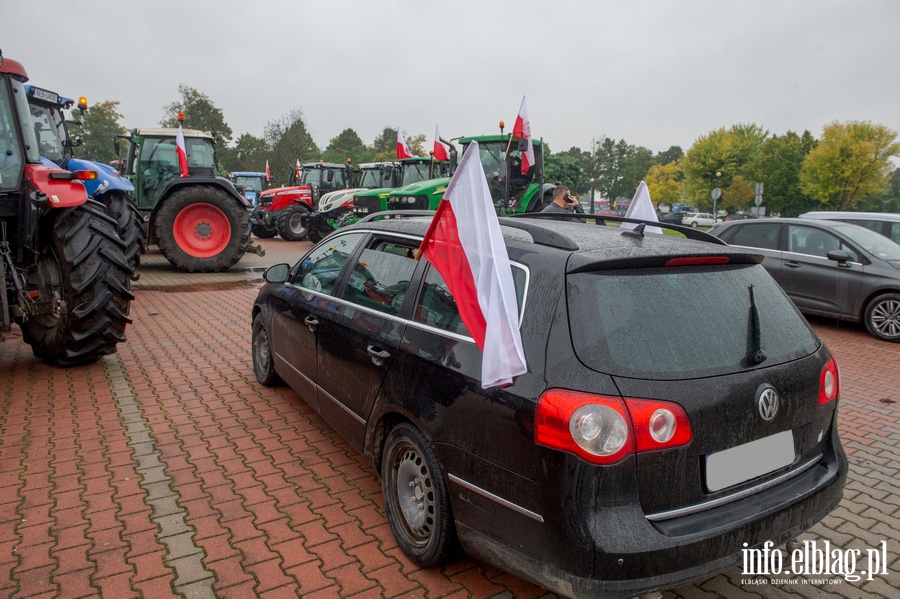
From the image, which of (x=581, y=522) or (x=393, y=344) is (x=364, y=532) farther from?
(x=581, y=522)

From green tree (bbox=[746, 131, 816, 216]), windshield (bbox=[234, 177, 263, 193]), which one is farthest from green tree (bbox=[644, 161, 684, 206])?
windshield (bbox=[234, 177, 263, 193])

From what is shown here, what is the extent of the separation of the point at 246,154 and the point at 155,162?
188ft

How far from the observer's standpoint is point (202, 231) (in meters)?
12.2

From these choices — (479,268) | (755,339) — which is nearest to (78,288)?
(479,268)

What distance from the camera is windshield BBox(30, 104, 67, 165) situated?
8.41 m

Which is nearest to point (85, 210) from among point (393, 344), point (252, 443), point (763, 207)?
point (252, 443)

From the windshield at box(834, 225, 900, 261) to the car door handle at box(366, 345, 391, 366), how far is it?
794 centimetres

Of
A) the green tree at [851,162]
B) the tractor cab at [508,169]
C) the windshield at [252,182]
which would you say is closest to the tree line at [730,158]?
the green tree at [851,162]

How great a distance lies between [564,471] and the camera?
2090 millimetres

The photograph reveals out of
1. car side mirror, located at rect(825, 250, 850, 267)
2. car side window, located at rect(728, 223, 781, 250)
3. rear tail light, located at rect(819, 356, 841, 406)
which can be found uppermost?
car side window, located at rect(728, 223, 781, 250)

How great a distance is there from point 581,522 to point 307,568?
144cm

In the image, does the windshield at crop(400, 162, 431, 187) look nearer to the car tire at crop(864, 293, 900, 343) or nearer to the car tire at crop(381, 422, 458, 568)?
the car tire at crop(864, 293, 900, 343)

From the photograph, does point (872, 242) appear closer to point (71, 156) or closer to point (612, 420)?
point (612, 420)

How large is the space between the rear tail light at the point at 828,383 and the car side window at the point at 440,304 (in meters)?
1.42
